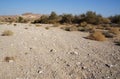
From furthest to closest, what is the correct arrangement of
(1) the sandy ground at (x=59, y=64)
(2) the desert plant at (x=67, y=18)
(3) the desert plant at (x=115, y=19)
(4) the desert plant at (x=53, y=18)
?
1. (4) the desert plant at (x=53, y=18)
2. (2) the desert plant at (x=67, y=18)
3. (3) the desert plant at (x=115, y=19)
4. (1) the sandy ground at (x=59, y=64)

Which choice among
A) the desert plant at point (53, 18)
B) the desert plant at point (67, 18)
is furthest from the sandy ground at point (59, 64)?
the desert plant at point (53, 18)

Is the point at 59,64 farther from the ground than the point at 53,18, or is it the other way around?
the point at 59,64

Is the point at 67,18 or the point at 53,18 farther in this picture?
the point at 53,18

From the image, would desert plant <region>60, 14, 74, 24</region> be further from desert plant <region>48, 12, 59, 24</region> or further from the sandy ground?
the sandy ground

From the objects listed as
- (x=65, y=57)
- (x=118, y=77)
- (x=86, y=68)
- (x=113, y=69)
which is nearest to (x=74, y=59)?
(x=65, y=57)

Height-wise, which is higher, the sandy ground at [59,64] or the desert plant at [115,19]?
the sandy ground at [59,64]

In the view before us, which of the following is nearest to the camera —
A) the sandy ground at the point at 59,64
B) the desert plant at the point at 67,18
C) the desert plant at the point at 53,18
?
the sandy ground at the point at 59,64

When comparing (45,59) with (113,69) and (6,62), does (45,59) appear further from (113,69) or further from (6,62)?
(113,69)

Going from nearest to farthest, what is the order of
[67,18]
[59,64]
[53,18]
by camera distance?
[59,64]
[67,18]
[53,18]

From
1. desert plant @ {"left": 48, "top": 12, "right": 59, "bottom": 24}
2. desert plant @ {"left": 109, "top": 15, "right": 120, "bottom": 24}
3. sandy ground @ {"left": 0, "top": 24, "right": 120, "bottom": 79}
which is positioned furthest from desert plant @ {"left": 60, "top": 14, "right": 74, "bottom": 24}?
sandy ground @ {"left": 0, "top": 24, "right": 120, "bottom": 79}

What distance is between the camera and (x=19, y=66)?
21.8ft

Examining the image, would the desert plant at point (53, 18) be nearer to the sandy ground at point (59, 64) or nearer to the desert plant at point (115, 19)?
the desert plant at point (115, 19)

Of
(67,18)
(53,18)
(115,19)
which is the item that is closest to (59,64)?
(115,19)

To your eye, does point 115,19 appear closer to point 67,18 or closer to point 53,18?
point 67,18
